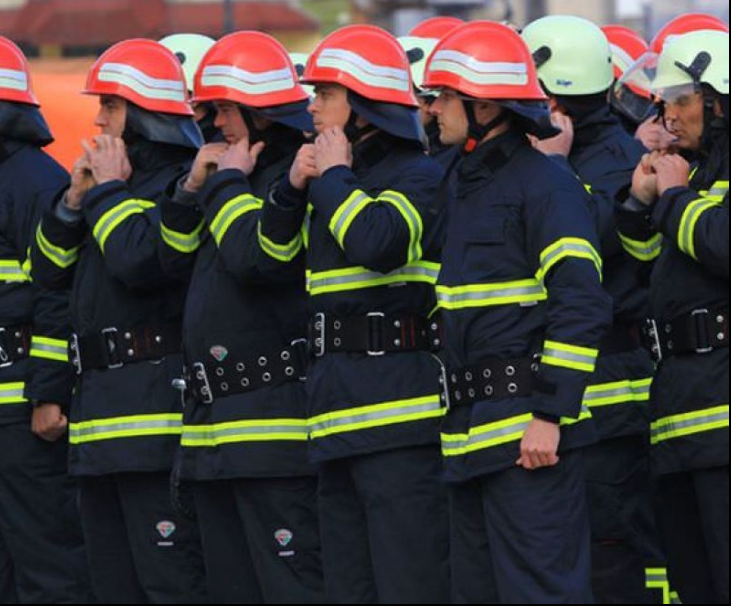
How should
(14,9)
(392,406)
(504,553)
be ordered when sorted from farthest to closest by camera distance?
(14,9)
(392,406)
(504,553)

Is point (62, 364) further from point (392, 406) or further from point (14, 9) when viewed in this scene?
point (14, 9)

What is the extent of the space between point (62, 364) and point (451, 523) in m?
2.34

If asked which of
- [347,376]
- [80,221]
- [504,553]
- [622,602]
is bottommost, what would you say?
[622,602]

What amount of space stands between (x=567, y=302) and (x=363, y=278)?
2.98 ft

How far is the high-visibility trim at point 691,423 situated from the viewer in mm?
6613

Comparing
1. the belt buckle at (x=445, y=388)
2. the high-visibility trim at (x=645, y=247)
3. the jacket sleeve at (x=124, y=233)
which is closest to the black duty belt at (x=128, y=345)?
the jacket sleeve at (x=124, y=233)

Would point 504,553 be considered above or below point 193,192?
below

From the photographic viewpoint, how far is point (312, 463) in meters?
7.34

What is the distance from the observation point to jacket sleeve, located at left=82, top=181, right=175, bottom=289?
26.0ft

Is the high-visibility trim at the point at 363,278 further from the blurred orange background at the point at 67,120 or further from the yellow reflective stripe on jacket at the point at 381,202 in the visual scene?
the blurred orange background at the point at 67,120

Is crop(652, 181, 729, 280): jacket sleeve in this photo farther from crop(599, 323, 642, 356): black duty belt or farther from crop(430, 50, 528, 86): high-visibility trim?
crop(599, 323, 642, 356): black duty belt

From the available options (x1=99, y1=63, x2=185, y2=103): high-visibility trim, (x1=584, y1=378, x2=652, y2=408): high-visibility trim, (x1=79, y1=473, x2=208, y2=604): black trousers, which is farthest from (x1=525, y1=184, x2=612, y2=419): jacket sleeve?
(x1=99, y1=63, x2=185, y2=103): high-visibility trim

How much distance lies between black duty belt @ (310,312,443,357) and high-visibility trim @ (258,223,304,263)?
299 millimetres

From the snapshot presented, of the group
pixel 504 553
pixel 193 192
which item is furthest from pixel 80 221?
pixel 504 553
